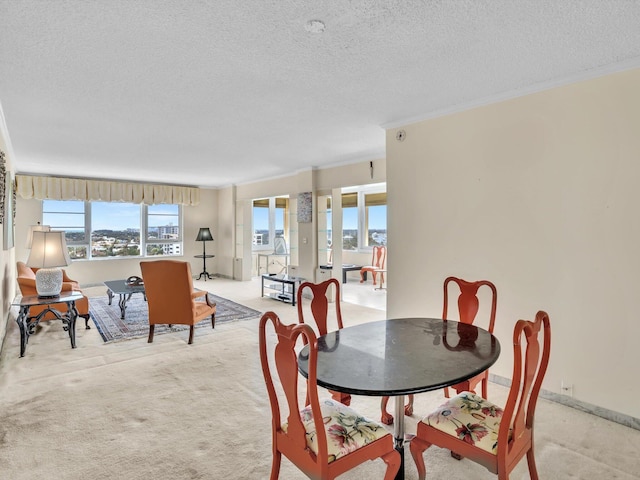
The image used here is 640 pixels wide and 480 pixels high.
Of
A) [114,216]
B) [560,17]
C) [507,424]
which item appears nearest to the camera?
[507,424]

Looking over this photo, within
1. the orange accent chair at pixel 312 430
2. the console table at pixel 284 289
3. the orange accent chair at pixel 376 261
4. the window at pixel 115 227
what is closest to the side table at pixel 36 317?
the console table at pixel 284 289

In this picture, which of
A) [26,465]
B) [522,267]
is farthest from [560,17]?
[26,465]

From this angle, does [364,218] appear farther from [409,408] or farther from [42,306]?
[409,408]

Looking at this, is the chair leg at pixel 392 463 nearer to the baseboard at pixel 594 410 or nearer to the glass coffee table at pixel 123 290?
the baseboard at pixel 594 410

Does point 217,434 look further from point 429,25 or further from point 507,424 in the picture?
point 429,25

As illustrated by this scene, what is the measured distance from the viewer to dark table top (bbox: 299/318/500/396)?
4.92 ft

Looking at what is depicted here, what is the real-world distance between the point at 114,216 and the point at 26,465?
7090 mm

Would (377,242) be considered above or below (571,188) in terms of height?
below

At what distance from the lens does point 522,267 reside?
291cm

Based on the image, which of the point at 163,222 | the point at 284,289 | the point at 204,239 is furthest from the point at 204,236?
the point at 284,289

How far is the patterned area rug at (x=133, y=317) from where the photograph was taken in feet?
14.7

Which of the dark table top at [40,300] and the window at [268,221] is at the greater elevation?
the window at [268,221]

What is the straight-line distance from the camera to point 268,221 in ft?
32.5

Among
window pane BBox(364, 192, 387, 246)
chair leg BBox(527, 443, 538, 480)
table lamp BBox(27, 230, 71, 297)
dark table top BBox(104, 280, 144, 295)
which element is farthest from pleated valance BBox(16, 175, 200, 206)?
chair leg BBox(527, 443, 538, 480)
